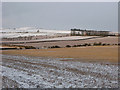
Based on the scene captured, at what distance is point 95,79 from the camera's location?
1034 centimetres

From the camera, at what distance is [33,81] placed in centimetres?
1022

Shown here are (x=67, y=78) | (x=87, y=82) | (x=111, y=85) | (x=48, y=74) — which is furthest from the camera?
(x=48, y=74)

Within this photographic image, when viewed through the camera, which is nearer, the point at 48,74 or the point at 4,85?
the point at 4,85

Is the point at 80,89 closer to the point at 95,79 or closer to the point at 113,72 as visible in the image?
the point at 95,79

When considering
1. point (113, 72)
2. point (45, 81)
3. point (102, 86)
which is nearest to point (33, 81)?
point (45, 81)

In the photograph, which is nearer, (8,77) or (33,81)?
(33,81)

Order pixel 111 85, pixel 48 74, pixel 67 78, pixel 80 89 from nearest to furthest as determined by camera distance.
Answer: pixel 80 89 → pixel 111 85 → pixel 67 78 → pixel 48 74

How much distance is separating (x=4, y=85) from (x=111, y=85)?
4322 mm

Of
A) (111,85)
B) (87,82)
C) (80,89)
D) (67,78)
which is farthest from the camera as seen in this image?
(67,78)

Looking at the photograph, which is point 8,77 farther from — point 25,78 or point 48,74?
point 48,74

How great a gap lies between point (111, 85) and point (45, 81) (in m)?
2.84

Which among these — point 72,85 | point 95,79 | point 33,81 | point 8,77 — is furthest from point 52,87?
point 8,77

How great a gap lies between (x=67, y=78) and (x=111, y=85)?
2.27 m

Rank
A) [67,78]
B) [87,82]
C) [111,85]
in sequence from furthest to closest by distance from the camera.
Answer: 1. [67,78]
2. [87,82]
3. [111,85]
